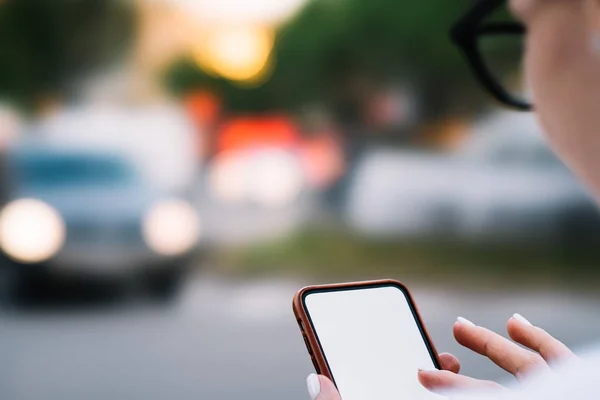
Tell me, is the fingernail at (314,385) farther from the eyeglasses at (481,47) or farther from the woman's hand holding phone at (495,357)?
the eyeglasses at (481,47)

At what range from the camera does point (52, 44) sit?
8195 millimetres

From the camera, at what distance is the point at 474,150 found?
810cm

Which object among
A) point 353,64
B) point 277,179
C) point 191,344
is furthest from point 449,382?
point 353,64

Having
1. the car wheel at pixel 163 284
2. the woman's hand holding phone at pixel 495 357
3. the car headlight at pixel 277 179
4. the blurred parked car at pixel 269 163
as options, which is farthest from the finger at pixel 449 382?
the car headlight at pixel 277 179

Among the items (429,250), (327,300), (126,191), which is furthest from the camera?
(429,250)

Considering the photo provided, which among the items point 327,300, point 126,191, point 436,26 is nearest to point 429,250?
point 436,26

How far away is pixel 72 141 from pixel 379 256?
10.2ft

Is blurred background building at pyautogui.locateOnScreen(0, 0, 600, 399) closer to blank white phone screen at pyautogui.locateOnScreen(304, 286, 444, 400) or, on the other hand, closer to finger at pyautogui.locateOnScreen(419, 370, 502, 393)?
blank white phone screen at pyautogui.locateOnScreen(304, 286, 444, 400)

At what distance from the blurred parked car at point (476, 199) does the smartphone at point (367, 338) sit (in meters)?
7.13

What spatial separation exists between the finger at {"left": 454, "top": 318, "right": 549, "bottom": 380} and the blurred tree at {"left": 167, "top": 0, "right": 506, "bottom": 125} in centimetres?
733

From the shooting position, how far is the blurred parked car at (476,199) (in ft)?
25.9

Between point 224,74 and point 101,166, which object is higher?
point 224,74

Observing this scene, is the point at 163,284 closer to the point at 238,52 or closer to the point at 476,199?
the point at 238,52

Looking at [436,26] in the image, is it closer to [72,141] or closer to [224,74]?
[224,74]
